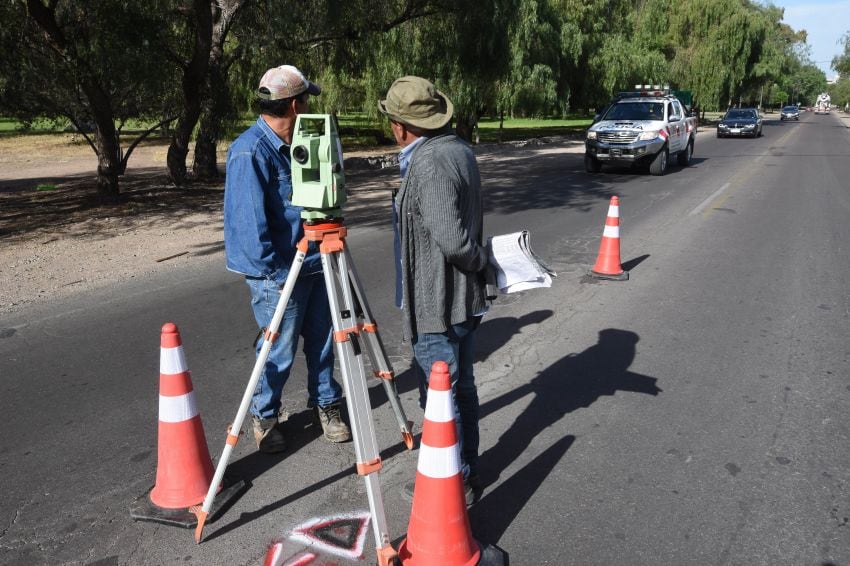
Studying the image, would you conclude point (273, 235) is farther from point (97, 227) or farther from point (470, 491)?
point (97, 227)

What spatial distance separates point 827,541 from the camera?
2848 mm

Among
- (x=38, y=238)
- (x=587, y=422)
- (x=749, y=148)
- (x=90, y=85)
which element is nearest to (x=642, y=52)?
(x=749, y=148)

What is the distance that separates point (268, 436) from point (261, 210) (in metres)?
1.24

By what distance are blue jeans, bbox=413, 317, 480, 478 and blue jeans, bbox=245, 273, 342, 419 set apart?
0.79 m

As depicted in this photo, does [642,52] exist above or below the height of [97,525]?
above

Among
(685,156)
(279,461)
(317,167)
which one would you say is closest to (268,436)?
(279,461)

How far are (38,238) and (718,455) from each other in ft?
30.5

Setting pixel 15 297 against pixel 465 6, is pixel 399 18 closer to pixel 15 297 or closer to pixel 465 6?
pixel 465 6

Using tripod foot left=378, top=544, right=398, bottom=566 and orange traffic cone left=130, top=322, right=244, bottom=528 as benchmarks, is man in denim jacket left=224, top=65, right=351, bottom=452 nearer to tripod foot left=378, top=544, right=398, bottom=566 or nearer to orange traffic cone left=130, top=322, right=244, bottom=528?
orange traffic cone left=130, top=322, right=244, bottom=528

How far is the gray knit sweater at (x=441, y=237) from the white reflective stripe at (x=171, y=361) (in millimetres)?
1034

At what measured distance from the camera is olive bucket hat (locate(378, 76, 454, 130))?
8.75ft

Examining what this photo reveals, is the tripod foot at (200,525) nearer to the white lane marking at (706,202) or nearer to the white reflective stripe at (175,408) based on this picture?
the white reflective stripe at (175,408)

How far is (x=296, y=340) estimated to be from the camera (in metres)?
3.54

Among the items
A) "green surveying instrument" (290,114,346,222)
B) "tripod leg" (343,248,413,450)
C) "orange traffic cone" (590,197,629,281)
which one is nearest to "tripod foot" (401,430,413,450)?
"tripod leg" (343,248,413,450)
